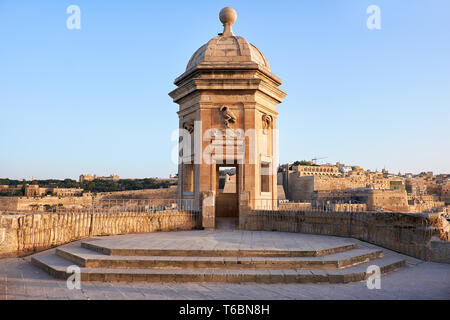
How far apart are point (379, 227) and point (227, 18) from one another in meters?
11.9

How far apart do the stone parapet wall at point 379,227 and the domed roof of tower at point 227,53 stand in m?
6.86

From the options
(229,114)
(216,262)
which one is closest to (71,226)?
(216,262)

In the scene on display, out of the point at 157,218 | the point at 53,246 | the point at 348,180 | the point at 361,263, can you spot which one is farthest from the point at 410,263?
the point at 348,180

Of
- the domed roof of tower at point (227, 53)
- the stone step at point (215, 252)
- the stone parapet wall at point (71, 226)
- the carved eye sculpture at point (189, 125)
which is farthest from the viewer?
the carved eye sculpture at point (189, 125)

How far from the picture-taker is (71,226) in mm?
10484

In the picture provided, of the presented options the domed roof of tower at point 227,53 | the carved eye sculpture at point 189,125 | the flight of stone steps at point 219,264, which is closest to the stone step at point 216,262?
the flight of stone steps at point 219,264

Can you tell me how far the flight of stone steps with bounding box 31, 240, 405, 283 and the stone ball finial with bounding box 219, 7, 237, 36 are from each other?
38.5ft

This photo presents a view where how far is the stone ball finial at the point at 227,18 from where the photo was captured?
52.5ft

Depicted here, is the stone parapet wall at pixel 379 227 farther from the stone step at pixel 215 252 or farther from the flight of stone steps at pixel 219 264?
the stone step at pixel 215 252

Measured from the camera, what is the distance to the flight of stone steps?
6613 mm

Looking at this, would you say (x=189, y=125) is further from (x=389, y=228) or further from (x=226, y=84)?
(x=389, y=228)

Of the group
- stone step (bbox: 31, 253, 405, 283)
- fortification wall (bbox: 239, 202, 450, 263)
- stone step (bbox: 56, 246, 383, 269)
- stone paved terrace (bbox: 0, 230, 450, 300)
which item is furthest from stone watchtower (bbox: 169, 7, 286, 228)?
stone paved terrace (bbox: 0, 230, 450, 300)
